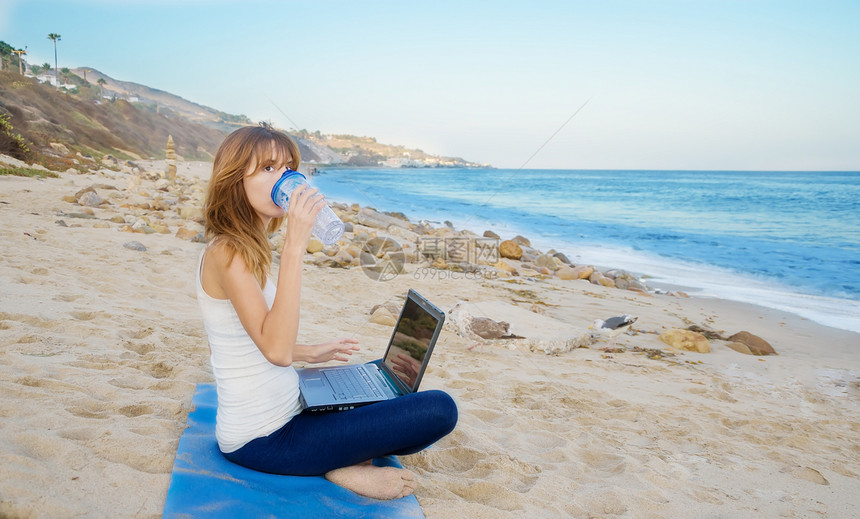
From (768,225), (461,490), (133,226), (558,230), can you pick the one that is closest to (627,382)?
(461,490)

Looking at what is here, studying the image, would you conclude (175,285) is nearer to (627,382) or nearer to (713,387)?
(627,382)

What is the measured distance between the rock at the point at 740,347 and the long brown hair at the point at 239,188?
5383mm

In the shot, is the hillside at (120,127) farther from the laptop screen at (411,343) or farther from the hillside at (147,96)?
the laptop screen at (411,343)

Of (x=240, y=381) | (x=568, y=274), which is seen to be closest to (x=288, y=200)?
(x=240, y=381)

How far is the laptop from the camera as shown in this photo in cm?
244

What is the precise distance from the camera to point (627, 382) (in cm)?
439

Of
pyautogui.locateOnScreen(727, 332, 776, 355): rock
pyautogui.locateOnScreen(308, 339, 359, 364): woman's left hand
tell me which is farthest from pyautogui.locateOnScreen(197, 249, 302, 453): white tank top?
pyautogui.locateOnScreen(727, 332, 776, 355): rock

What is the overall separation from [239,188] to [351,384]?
116cm

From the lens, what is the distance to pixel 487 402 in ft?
12.0

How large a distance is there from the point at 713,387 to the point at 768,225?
1857cm

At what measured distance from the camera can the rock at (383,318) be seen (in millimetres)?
5480

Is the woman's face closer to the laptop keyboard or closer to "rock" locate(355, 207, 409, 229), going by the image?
the laptop keyboard

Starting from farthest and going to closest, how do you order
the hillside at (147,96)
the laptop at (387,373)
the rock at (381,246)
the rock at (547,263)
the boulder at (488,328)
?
the hillside at (147,96) → the rock at (547,263) → the rock at (381,246) → the boulder at (488,328) → the laptop at (387,373)

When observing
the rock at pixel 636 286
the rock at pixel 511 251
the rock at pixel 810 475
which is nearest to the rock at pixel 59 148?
the rock at pixel 511 251
